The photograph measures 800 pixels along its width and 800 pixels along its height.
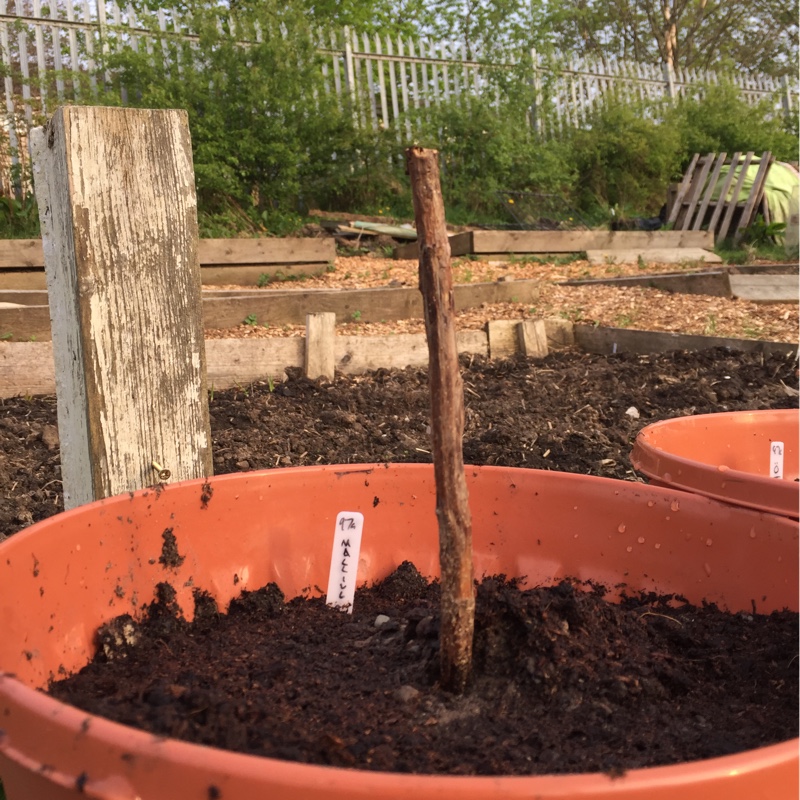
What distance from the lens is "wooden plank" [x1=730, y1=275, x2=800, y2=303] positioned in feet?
20.9

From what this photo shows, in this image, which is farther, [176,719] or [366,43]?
[366,43]

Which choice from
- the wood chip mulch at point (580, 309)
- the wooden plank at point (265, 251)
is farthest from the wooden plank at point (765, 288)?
the wooden plank at point (265, 251)

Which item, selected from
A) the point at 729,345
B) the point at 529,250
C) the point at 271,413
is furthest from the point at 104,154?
the point at 529,250

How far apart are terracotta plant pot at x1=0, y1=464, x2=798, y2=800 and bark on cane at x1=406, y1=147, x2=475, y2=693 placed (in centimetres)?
42

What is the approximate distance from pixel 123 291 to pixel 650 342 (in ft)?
12.4

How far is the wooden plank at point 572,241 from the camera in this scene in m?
8.48

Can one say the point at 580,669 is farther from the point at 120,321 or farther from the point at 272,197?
the point at 272,197

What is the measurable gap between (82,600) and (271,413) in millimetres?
2399

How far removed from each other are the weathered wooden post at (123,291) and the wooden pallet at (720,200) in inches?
416

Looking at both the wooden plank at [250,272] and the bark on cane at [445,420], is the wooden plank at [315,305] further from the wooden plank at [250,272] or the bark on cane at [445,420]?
the bark on cane at [445,420]

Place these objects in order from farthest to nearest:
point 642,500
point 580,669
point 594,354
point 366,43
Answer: point 366,43 < point 594,354 < point 642,500 < point 580,669

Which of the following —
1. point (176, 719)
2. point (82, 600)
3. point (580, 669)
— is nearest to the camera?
point (176, 719)

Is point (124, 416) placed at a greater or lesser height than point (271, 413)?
greater

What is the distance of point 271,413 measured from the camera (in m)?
3.64
